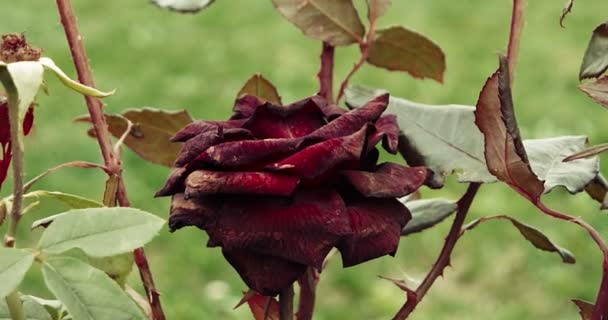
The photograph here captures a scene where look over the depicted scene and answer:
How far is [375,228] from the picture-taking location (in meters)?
0.53

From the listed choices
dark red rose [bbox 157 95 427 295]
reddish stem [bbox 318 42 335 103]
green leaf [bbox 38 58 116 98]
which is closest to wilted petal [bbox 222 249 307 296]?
dark red rose [bbox 157 95 427 295]

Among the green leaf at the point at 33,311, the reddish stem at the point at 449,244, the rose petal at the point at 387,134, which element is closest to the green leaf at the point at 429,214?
the reddish stem at the point at 449,244

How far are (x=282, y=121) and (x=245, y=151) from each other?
67mm

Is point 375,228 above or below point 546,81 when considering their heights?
above

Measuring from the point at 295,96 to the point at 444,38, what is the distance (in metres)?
0.68

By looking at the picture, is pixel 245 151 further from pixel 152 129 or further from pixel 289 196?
pixel 152 129

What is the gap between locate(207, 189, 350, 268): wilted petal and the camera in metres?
0.51

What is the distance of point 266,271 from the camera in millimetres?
521


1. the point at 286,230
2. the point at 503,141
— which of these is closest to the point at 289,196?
the point at 286,230

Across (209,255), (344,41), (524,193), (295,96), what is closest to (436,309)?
(209,255)

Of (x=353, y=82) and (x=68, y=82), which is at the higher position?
(x=68, y=82)

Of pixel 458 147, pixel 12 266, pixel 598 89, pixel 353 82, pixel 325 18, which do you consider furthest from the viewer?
pixel 353 82

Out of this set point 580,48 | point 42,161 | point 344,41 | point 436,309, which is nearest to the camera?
point 344,41

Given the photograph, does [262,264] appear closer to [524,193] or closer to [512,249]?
[524,193]
